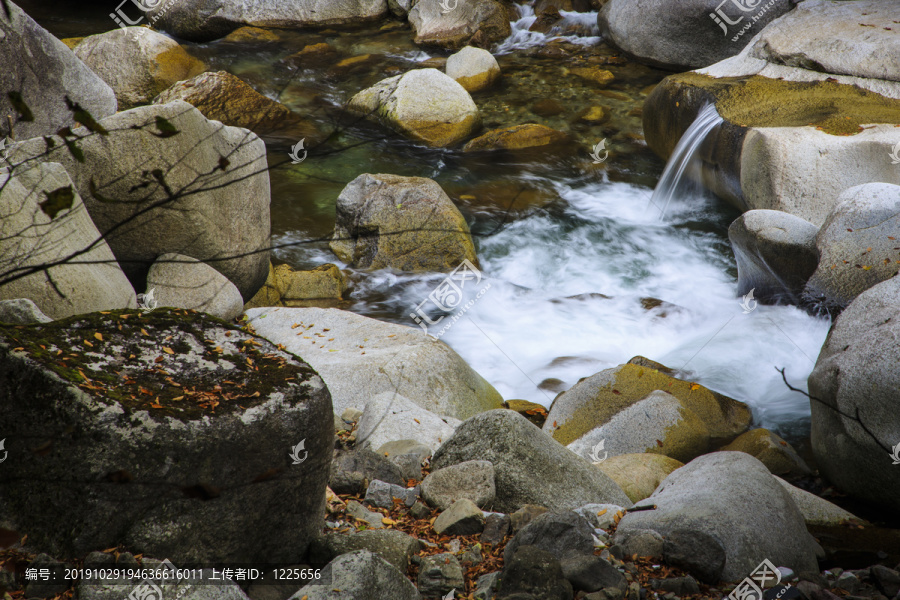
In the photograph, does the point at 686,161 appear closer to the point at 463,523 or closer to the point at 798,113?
the point at 798,113

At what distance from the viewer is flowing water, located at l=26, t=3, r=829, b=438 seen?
6.39 m

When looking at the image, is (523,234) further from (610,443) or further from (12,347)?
(12,347)

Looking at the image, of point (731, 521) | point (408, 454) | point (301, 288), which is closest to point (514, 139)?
point (301, 288)

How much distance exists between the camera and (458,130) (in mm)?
10758

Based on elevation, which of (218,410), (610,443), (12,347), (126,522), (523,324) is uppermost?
(12,347)

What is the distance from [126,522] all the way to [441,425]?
253 cm

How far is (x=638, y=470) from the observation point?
4211mm

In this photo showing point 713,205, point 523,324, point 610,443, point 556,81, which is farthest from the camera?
point 556,81

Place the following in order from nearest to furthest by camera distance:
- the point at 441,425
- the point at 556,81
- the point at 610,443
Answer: the point at 441,425 < the point at 610,443 < the point at 556,81

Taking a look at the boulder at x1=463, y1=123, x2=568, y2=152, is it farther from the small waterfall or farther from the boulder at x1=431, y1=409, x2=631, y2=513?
the boulder at x1=431, y1=409, x2=631, y2=513

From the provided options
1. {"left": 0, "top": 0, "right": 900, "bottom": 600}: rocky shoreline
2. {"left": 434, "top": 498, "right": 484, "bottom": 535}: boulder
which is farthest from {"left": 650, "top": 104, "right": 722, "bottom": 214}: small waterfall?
{"left": 434, "top": 498, "right": 484, "bottom": 535}: boulder

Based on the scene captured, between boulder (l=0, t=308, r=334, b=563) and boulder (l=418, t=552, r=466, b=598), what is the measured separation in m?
0.45

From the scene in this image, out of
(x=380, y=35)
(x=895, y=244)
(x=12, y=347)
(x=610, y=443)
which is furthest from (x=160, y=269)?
(x=380, y=35)

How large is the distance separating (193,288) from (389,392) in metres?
2.20
